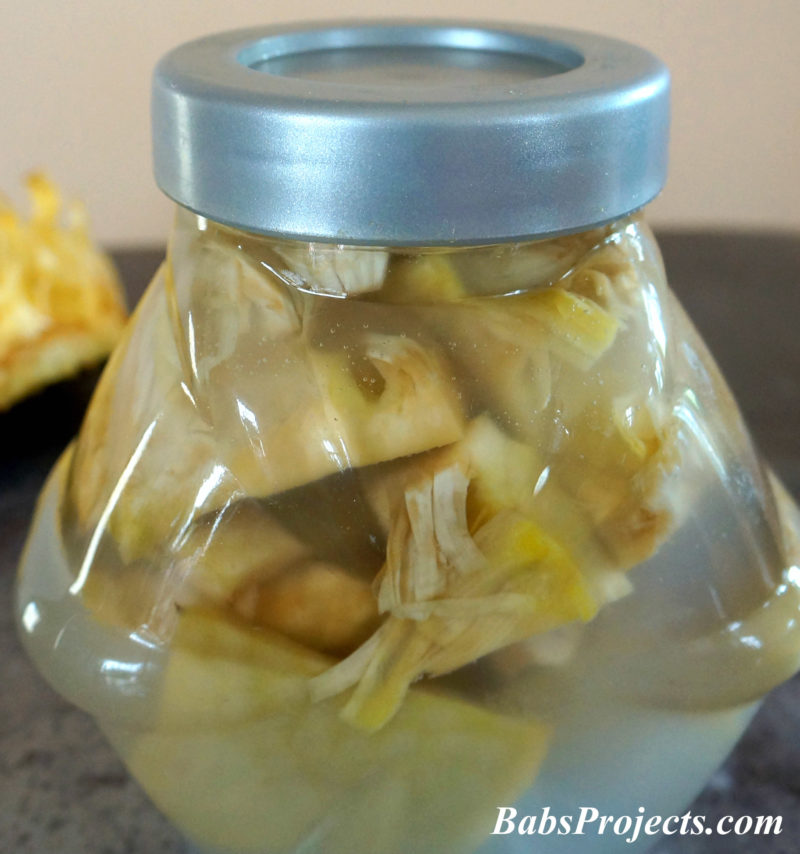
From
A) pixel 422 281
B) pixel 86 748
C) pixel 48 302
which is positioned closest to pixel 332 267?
pixel 422 281

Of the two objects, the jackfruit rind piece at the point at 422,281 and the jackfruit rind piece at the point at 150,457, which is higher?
the jackfruit rind piece at the point at 422,281

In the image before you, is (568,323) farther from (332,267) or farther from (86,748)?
(86,748)

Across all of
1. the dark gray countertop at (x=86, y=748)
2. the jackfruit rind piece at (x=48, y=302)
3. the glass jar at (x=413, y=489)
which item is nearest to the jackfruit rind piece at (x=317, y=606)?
the glass jar at (x=413, y=489)

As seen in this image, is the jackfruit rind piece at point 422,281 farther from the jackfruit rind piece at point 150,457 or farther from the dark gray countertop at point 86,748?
the dark gray countertop at point 86,748

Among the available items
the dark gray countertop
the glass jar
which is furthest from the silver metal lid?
the dark gray countertop

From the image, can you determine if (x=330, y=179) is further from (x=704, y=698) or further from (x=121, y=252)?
(x=121, y=252)

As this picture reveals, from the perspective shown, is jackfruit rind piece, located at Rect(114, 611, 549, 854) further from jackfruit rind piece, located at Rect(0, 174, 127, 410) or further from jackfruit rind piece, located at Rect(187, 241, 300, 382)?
jackfruit rind piece, located at Rect(0, 174, 127, 410)

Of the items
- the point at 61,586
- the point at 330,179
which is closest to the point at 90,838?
the point at 61,586
